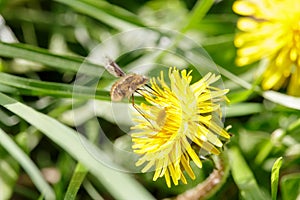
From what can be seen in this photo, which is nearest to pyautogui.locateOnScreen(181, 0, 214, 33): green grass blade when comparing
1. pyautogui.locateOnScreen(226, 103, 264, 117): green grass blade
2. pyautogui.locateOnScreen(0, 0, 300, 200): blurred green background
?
pyautogui.locateOnScreen(0, 0, 300, 200): blurred green background

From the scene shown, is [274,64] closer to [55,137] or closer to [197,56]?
[197,56]

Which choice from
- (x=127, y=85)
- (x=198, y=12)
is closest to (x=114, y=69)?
(x=127, y=85)

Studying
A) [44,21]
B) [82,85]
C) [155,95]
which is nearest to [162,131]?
[155,95]

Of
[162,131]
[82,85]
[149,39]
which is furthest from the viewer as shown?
[149,39]

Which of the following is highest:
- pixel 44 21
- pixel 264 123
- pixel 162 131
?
pixel 44 21

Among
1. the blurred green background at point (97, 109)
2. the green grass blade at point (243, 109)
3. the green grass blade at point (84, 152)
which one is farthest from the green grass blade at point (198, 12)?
the green grass blade at point (84, 152)

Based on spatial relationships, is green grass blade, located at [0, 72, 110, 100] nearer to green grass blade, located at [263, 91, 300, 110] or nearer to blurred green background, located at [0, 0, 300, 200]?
blurred green background, located at [0, 0, 300, 200]
